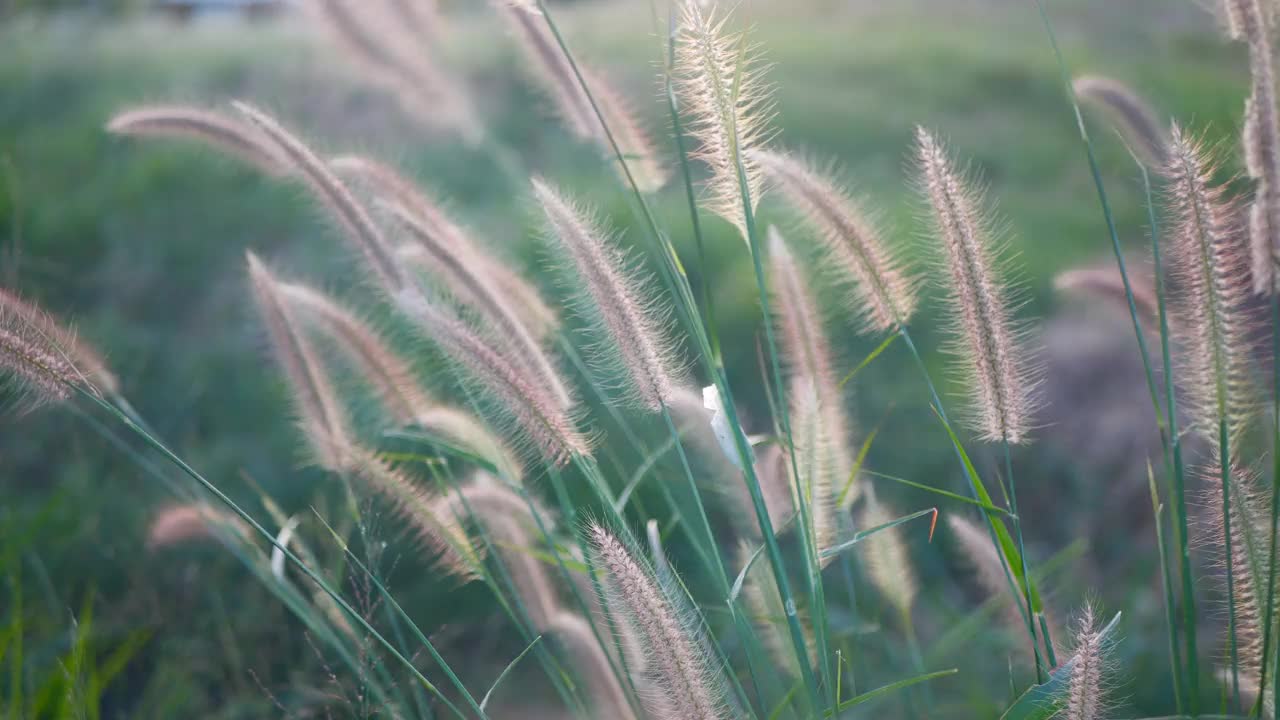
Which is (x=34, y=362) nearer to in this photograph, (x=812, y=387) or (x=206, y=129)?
(x=206, y=129)

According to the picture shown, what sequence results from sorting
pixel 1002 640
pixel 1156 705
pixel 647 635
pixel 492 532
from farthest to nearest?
pixel 1156 705 < pixel 1002 640 < pixel 492 532 < pixel 647 635

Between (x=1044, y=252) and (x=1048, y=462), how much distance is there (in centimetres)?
107

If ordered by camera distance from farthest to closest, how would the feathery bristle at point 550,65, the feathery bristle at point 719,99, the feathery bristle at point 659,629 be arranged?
the feathery bristle at point 550,65 → the feathery bristle at point 719,99 → the feathery bristle at point 659,629

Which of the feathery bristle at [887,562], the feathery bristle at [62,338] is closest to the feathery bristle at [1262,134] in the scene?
the feathery bristle at [887,562]

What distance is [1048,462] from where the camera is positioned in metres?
3.29

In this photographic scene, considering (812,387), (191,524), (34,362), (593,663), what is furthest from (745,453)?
(191,524)

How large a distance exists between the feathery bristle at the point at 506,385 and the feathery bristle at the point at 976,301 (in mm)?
571

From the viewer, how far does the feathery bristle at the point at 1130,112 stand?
144 centimetres

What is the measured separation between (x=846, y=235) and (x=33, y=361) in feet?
3.87

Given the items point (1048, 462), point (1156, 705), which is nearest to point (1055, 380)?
point (1048, 462)

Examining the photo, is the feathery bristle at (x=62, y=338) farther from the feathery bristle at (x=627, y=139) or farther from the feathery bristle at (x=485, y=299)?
the feathery bristle at (x=627, y=139)

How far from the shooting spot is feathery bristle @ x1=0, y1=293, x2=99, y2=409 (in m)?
1.25

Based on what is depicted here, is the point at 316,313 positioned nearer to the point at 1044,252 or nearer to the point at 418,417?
the point at 418,417

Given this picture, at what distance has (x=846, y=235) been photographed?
4.56 feet
